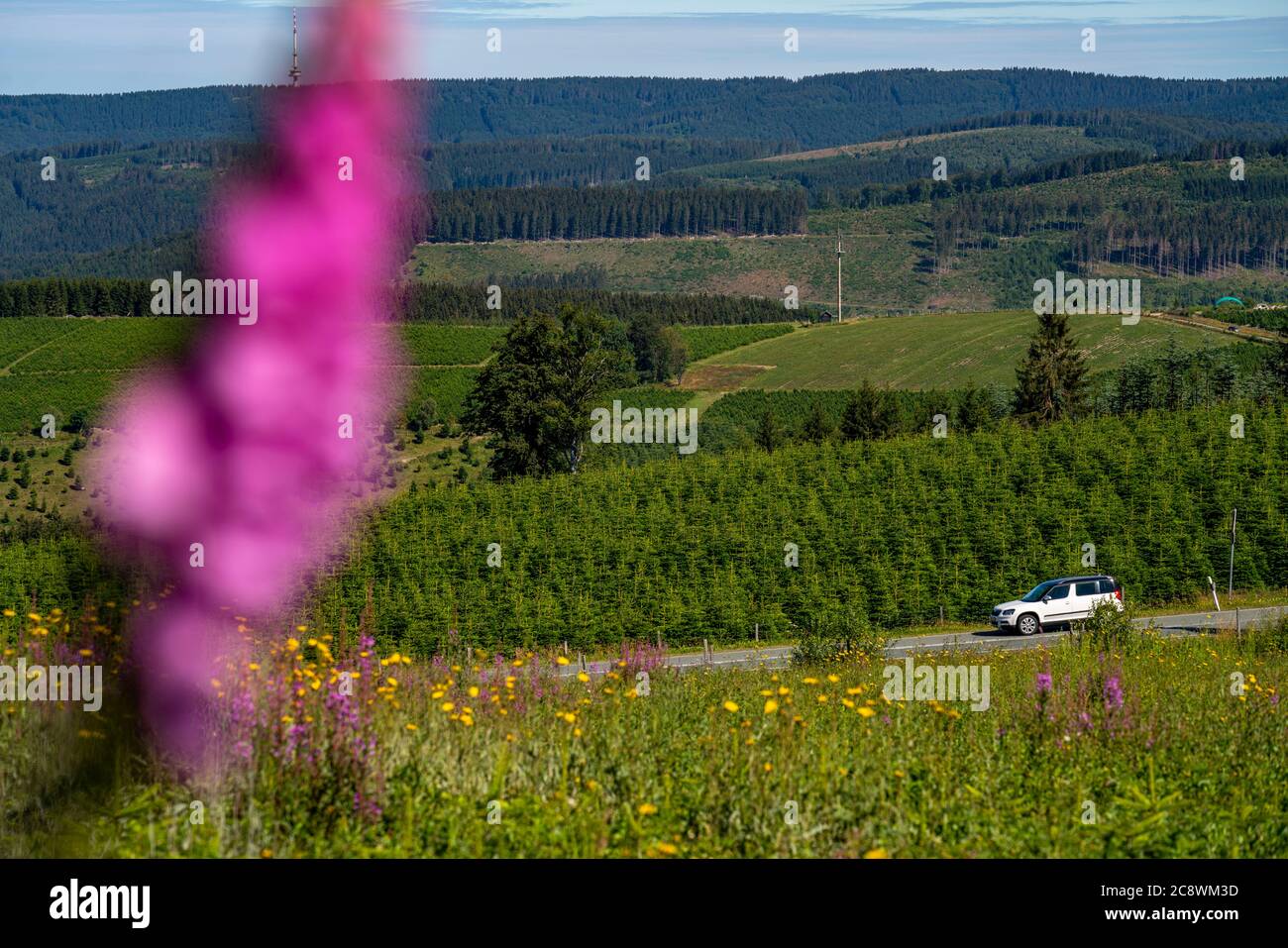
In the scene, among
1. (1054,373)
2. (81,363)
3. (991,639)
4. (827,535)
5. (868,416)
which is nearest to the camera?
(991,639)

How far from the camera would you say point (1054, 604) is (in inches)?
1410

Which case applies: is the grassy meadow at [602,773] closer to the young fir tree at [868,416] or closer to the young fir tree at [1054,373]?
the young fir tree at [868,416]

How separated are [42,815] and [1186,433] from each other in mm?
52989

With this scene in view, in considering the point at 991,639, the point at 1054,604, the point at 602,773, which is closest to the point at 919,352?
the point at 1054,604

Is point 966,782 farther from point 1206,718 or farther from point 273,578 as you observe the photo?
point 273,578

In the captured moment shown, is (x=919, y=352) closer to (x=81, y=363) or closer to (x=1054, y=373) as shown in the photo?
(x=1054, y=373)

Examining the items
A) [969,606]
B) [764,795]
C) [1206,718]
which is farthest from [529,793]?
[969,606]

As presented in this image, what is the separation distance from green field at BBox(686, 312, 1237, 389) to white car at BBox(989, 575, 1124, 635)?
277 feet

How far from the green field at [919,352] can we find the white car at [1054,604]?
84468 millimetres

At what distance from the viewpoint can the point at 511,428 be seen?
75625 millimetres

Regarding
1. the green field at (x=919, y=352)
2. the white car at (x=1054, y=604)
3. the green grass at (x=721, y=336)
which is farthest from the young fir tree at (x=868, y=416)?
the green grass at (x=721, y=336)

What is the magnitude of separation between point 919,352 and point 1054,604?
113 m

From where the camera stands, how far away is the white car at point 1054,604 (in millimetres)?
35750

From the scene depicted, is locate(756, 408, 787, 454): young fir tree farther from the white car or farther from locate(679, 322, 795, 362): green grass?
locate(679, 322, 795, 362): green grass
